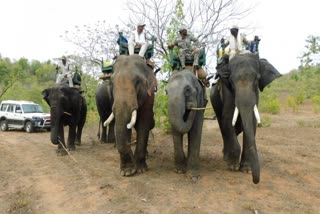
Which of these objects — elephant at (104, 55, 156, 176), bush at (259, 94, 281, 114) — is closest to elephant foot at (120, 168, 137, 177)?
elephant at (104, 55, 156, 176)

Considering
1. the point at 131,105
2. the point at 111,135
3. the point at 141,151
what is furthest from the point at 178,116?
the point at 111,135

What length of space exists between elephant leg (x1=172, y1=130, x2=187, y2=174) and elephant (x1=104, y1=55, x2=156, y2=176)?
2.88 feet

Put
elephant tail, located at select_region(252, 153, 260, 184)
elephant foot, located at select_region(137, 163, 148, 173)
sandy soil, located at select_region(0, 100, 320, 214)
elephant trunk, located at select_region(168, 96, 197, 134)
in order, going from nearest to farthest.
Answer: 1. sandy soil, located at select_region(0, 100, 320, 214)
2. elephant tail, located at select_region(252, 153, 260, 184)
3. elephant trunk, located at select_region(168, 96, 197, 134)
4. elephant foot, located at select_region(137, 163, 148, 173)

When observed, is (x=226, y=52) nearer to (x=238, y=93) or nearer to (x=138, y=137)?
(x=238, y=93)

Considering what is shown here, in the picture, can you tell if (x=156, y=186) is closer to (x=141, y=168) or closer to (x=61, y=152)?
(x=141, y=168)

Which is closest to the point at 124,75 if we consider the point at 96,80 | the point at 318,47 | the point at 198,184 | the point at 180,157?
the point at 180,157

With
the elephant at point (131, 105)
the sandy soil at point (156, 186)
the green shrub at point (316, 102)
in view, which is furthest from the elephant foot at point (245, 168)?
the green shrub at point (316, 102)

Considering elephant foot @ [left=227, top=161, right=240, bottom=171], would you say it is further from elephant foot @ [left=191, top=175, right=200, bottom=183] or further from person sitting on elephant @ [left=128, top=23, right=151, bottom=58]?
person sitting on elephant @ [left=128, top=23, right=151, bottom=58]

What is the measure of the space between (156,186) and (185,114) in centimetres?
169

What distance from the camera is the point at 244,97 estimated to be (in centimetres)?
837

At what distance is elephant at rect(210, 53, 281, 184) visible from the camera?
319 inches

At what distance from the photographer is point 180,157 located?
914 centimetres

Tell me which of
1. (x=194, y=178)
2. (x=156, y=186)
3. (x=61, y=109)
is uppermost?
(x=61, y=109)

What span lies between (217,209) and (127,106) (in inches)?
112
